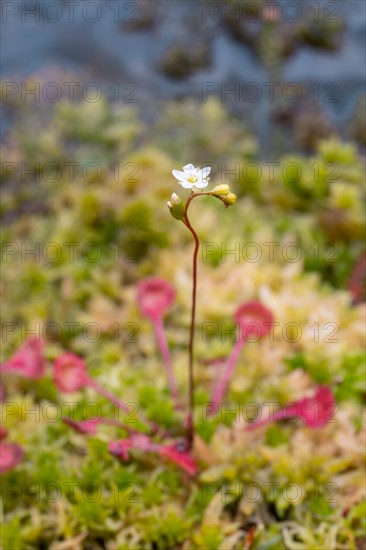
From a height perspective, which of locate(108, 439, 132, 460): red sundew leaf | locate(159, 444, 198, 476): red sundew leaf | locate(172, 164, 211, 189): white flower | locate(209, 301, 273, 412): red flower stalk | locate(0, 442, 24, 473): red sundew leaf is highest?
locate(172, 164, 211, 189): white flower

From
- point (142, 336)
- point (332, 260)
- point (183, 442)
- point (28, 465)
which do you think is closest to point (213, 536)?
point (183, 442)

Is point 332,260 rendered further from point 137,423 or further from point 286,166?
point 137,423

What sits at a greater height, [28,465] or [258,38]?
[258,38]

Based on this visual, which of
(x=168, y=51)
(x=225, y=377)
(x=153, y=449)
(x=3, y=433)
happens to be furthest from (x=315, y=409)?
(x=168, y=51)

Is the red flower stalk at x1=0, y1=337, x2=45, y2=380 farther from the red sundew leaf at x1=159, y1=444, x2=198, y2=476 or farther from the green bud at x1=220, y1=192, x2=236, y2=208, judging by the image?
the green bud at x1=220, y1=192, x2=236, y2=208

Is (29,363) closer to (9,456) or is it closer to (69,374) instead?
(69,374)

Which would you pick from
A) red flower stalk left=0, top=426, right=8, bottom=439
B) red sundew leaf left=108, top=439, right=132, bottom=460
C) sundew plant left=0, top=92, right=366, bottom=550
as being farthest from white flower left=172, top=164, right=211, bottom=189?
red flower stalk left=0, top=426, right=8, bottom=439

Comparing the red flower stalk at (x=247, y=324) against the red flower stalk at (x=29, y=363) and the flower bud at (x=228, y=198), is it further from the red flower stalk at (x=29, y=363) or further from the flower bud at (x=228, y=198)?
the flower bud at (x=228, y=198)
